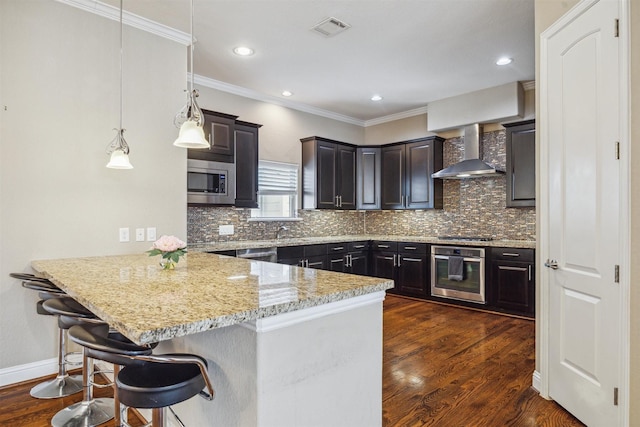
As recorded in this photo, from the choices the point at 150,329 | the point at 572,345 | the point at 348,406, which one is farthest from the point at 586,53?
the point at 150,329

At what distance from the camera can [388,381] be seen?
2.79m

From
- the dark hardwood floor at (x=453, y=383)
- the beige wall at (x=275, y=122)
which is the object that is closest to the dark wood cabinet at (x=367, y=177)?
the beige wall at (x=275, y=122)

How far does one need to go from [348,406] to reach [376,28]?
3.13 m

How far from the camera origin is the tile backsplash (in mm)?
4848

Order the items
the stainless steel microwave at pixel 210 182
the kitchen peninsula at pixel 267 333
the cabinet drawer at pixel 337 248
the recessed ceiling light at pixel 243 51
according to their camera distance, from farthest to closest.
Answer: the cabinet drawer at pixel 337 248 < the stainless steel microwave at pixel 210 182 < the recessed ceiling light at pixel 243 51 < the kitchen peninsula at pixel 267 333

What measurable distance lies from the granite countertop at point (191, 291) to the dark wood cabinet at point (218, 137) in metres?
1.97

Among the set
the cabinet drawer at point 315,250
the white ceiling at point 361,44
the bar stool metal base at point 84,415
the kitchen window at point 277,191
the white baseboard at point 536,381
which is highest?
the white ceiling at point 361,44

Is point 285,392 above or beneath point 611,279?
beneath

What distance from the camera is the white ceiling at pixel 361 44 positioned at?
309 cm

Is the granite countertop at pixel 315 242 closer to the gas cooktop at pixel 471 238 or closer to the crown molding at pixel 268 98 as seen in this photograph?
the gas cooktop at pixel 471 238

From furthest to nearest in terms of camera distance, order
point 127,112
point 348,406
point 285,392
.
A: point 127,112 → point 348,406 → point 285,392

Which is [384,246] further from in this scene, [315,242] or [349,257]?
[315,242]

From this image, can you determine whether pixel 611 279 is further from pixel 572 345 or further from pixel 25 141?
pixel 25 141

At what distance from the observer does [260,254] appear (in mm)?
4551
